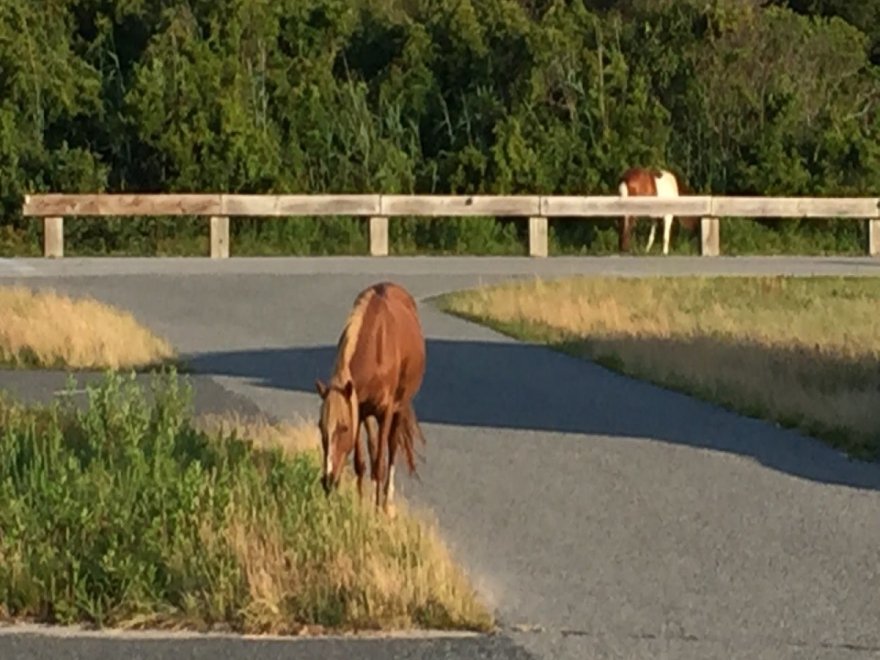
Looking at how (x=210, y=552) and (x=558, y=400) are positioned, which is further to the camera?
(x=558, y=400)

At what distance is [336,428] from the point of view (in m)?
9.83

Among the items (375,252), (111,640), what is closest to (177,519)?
(111,640)

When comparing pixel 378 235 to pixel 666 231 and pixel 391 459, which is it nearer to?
pixel 666 231

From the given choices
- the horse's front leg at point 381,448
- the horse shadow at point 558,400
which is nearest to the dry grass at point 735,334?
the horse shadow at point 558,400

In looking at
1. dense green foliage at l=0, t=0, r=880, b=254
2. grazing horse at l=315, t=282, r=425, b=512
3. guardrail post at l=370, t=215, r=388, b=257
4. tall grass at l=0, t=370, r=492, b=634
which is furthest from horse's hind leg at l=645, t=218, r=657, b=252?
grazing horse at l=315, t=282, r=425, b=512

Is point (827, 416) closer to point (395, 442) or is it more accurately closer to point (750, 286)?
point (395, 442)

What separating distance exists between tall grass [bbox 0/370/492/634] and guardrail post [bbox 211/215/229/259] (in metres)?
19.9

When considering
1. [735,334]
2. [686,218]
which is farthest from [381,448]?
[686,218]

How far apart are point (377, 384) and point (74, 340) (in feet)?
28.0

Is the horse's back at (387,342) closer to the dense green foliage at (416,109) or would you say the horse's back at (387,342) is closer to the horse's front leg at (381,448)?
the horse's front leg at (381,448)

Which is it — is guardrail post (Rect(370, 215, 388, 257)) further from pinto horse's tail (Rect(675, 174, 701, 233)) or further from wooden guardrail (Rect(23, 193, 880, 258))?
pinto horse's tail (Rect(675, 174, 701, 233))

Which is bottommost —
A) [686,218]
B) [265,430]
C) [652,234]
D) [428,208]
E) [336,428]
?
[652,234]

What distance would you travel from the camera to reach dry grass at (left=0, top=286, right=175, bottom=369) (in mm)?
18094

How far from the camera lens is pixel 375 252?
1259 inches
